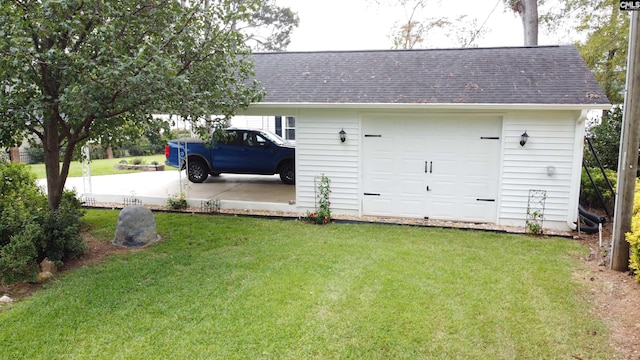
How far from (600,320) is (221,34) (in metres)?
5.85

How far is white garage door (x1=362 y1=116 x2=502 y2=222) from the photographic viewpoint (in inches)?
301

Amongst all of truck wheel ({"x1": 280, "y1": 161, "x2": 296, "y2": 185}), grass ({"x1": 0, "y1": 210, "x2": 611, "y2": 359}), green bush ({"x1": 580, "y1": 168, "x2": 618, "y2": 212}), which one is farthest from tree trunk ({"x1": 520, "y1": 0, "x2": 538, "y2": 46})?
grass ({"x1": 0, "y1": 210, "x2": 611, "y2": 359})

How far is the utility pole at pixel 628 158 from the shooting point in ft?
16.3

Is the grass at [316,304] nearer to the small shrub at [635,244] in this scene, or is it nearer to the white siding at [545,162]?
the small shrub at [635,244]

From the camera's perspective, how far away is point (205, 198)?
941cm

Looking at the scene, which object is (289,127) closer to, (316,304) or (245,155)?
(245,155)

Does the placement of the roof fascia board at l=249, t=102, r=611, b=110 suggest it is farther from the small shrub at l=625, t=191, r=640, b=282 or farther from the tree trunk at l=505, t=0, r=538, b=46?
the tree trunk at l=505, t=0, r=538, b=46

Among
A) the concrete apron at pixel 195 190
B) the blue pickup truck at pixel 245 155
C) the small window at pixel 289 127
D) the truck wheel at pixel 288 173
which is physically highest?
the small window at pixel 289 127

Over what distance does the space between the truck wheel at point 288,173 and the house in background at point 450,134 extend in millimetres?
2983

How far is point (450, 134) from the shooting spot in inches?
304

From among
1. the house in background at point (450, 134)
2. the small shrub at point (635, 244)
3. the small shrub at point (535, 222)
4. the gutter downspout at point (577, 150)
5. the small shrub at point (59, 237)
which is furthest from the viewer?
the house in background at point (450, 134)

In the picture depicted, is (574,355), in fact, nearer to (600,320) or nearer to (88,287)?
(600,320)

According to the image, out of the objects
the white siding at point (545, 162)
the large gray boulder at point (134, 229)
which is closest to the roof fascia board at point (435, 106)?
the white siding at point (545, 162)

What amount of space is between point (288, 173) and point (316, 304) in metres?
7.21
